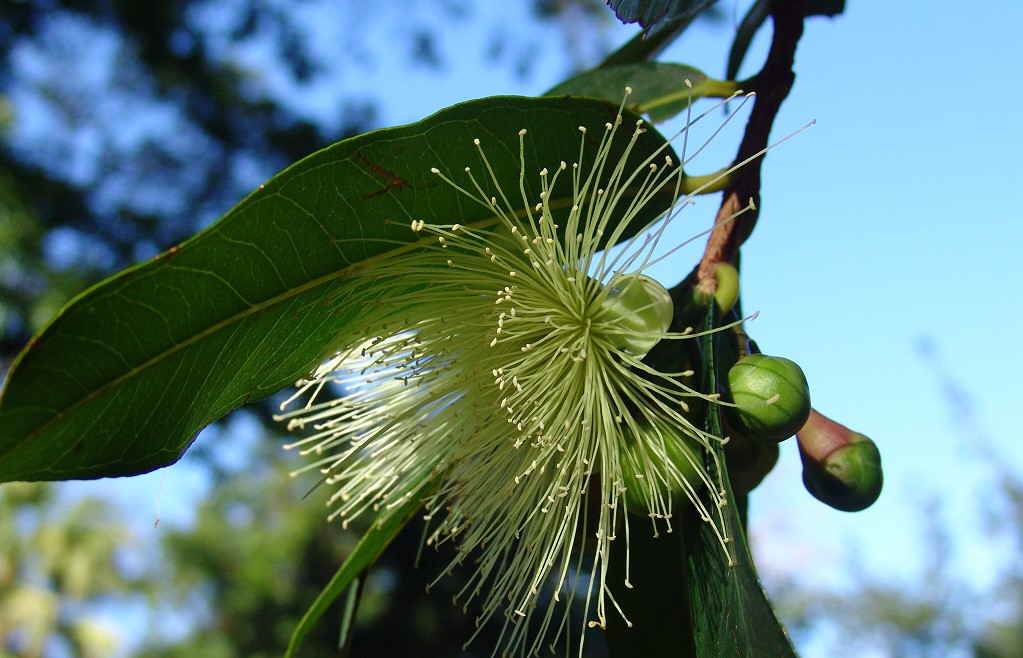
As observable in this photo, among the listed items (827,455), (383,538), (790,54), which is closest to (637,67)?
(790,54)

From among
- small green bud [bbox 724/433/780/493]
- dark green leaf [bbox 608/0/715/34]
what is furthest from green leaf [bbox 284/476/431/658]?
dark green leaf [bbox 608/0/715/34]

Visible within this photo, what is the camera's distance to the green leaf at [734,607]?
0.80 meters

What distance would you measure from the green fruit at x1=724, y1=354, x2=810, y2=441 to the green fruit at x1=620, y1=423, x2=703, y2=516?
7 cm

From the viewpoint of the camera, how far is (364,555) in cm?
118

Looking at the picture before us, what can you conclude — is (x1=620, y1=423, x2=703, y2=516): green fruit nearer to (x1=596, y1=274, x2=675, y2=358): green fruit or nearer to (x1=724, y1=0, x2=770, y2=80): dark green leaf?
(x1=596, y1=274, x2=675, y2=358): green fruit

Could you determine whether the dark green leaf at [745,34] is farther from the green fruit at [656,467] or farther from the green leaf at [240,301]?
the green fruit at [656,467]

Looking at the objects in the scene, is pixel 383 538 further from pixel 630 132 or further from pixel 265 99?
pixel 265 99

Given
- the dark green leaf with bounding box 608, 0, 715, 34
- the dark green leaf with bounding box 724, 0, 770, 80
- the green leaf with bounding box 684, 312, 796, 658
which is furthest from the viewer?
the dark green leaf with bounding box 724, 0, 770, 80

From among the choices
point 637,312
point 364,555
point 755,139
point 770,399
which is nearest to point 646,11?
point 755,139

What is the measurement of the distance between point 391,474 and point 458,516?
13cm

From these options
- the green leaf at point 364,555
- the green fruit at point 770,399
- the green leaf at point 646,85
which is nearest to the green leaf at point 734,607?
the green fruit at point 770,399

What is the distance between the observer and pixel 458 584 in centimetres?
693

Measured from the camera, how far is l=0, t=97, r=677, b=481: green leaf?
0.83m

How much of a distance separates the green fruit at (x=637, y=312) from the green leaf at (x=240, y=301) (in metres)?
0.20
